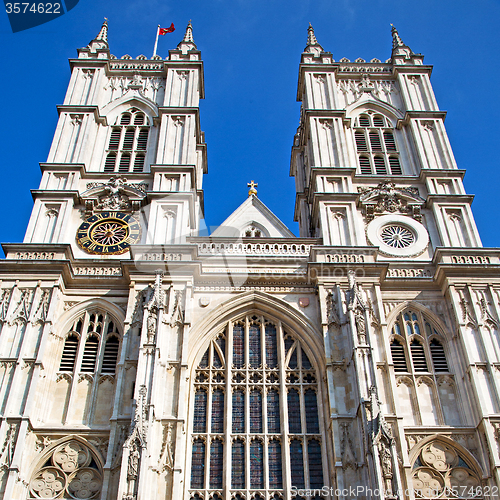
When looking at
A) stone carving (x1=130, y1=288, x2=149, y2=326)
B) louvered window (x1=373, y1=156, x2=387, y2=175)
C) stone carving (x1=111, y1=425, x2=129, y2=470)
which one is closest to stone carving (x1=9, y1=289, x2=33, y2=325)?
stone carving (x1=130, y1=288, x2=149, y2=326)

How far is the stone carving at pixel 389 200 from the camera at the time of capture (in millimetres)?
25250

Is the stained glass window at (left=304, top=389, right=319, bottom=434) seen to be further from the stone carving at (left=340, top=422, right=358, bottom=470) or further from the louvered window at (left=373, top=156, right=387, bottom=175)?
the louvered window at (left=373, top=156, right=387, bottom=175)

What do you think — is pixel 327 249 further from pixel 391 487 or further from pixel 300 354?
pixel 391 487

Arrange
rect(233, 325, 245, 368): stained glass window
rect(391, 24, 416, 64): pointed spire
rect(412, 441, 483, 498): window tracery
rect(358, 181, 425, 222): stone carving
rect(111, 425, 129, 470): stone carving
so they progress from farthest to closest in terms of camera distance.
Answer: rect(391, 24, 416, 64): pointed spire, rect(358, 181, 425, 222): stone carving, rect(233, 325, 245, 368): stained glass window, rect(412, 441, 483, 498): window tracery, rect(111, 425, 129, 470): stone carving

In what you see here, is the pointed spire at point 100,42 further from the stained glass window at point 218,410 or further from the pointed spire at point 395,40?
the stained glass window at point 218,410

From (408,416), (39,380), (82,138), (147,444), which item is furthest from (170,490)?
(82,138)

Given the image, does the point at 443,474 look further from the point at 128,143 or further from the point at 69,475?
the point at 128,143

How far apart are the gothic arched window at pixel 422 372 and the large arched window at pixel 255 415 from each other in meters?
2.63

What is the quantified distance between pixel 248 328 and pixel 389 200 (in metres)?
7.72

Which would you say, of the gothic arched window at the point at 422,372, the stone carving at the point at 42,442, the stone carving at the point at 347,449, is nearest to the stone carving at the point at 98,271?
the stone carving at the point at 42,442

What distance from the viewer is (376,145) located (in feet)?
93.5

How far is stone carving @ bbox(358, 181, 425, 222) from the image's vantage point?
25.2 m

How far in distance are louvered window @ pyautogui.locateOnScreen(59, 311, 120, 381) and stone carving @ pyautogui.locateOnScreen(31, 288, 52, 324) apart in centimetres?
103

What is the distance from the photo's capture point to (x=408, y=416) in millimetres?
19688
